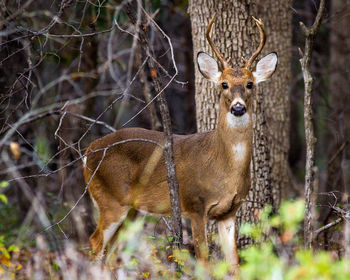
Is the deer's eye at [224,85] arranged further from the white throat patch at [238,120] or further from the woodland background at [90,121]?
the woodland background at [90,121]

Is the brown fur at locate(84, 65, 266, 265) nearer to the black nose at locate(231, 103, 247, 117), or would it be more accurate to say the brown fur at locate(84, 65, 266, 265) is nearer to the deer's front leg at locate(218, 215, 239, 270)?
the deer's front leg at locate(218, 215, 239, 270)

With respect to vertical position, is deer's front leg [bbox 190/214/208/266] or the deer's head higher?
the deer's head

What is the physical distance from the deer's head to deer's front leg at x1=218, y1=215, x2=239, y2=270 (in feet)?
3.42

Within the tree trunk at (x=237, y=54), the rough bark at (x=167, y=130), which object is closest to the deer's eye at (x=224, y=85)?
the rough bark at (x=167, y=130)

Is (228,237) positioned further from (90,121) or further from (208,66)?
(90,121)

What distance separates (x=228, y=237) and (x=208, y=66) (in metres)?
1.76

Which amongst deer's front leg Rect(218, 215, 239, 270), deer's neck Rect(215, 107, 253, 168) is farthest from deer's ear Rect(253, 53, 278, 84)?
deer's front leg Rect(218, 215, 239, 270)

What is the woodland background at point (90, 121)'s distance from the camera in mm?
5508

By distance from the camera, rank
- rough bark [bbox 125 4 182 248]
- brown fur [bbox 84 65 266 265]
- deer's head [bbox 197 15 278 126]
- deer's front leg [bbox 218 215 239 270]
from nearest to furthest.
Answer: rough bark [bbox 125 4 182 248], deer's head [bbox 197 15 278 126], brown fur [bbox 84 65 266 265], deer's front leg [bbox 218 215 239 270]

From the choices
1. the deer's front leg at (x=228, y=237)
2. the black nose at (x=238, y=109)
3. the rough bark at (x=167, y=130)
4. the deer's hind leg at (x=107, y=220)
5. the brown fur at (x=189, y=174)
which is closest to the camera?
the rough bark at (x=167, y=130)

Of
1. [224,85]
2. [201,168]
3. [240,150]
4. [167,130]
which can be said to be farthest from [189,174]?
[224,85]

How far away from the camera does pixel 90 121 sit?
23.9ft

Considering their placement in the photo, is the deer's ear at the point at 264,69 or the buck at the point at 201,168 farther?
the deer's ear at the point at 264,69

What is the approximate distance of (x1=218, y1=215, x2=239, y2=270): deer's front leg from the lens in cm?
618
